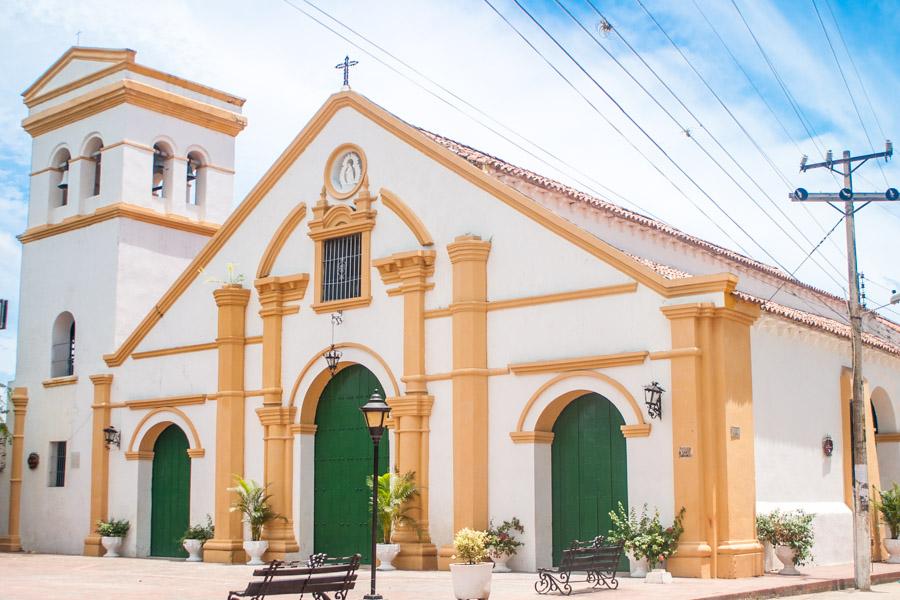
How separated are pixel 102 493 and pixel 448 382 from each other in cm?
1116

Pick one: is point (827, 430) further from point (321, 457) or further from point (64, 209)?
point (64, 209)

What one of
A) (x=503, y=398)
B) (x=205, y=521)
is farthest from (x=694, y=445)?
(x=205, y=521)

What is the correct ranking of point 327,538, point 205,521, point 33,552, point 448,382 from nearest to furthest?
point 448,382
point 327,538
point 205,521
point 33,552

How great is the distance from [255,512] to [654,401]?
9547mm

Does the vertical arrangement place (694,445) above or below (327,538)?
above

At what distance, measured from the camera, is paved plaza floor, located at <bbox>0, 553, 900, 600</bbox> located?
17.4 meters

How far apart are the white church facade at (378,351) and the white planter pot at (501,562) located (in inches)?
Answer: 16.2

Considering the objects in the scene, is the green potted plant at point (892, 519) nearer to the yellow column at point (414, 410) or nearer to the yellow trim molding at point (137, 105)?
the yellow column at point (414, 410)

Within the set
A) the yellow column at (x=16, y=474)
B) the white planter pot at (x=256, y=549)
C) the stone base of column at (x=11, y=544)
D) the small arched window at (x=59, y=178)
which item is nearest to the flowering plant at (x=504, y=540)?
the white planter pot at (x=256, y=549)

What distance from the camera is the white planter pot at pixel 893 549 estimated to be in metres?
24.6

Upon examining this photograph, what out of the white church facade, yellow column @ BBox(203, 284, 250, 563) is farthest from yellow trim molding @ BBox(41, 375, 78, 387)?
yellow column @ BBox(203, 284, 250, 563)

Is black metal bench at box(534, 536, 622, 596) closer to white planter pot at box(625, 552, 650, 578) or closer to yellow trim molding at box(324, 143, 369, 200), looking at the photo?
white planter pot at box(625, 552, 650, 578)

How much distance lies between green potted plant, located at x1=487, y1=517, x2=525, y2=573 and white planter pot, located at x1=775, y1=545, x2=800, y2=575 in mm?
4507

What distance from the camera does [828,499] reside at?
23.2 m
